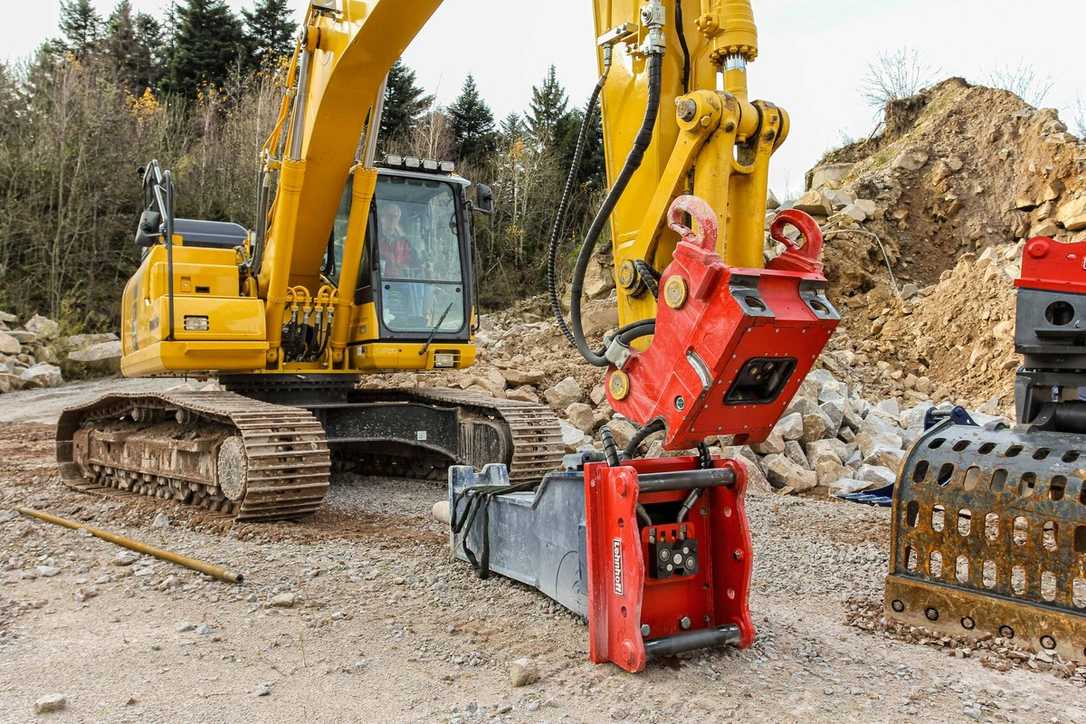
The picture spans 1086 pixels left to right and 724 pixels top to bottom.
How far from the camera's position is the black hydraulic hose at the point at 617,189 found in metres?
3.29

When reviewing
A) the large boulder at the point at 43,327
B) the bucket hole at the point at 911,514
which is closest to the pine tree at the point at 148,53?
the large boulder at the point at 43,327

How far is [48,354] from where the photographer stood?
18703mm

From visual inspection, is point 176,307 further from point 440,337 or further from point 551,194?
point 551,194

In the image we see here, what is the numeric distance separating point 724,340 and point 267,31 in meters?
34.3

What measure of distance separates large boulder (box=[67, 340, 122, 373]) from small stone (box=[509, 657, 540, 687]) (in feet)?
58.5

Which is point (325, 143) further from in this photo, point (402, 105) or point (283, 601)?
point (402, 105)

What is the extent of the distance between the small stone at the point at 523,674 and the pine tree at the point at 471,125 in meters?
30.6

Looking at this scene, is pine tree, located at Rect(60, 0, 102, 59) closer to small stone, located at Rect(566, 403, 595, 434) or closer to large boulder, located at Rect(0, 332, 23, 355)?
large boulder, located at Rect(0, 332, 23, 355)

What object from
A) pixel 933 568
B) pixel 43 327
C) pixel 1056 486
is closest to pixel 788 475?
pixel 933 568

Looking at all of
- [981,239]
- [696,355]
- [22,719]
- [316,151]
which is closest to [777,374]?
[696,355]

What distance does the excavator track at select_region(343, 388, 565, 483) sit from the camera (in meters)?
6.98

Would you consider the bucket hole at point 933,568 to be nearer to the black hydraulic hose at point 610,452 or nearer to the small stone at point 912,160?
the black hydraulic hose at point 610,452

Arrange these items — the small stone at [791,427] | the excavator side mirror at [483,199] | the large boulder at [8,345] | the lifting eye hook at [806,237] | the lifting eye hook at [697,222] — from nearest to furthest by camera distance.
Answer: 1. the lifting eye hook at [697,222]
2. the lifting eye hook at [806,237]
3. the excavator side mirror at [483,199]
4. the small stone at [791,427]
5. the large boulder at [8,345]

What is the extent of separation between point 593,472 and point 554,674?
723mm
